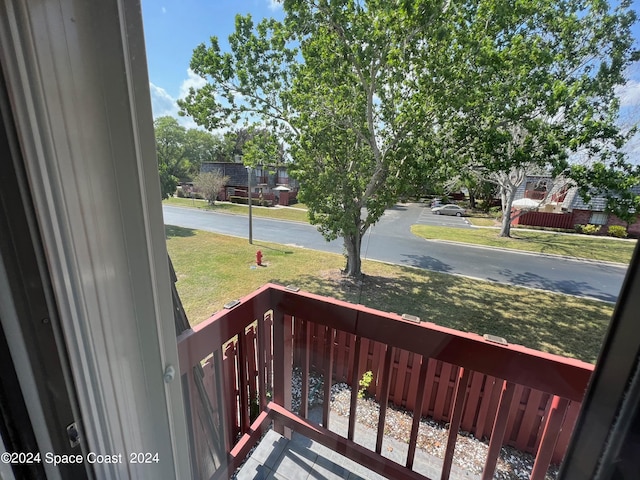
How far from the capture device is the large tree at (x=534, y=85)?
0.58 metres

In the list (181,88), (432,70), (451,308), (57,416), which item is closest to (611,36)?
(432,70)

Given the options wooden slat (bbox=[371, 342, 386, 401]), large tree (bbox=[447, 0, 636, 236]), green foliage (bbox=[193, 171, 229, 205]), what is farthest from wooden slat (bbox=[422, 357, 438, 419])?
green foliage (bbox=[193, 171, 229, 205])

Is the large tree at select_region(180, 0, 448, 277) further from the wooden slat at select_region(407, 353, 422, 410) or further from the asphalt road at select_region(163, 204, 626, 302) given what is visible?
the wooden slat at select_region(407, 353, 422, 410)

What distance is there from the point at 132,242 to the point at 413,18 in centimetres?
104

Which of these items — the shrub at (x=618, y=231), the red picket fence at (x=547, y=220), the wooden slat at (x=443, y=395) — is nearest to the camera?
the shrub at (x=618, y=231)

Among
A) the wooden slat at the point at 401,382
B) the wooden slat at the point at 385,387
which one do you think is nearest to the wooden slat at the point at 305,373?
the wooden slat at the point at 385,387

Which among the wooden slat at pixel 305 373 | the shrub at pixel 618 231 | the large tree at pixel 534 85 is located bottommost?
the wooden slat at pixel 305 373

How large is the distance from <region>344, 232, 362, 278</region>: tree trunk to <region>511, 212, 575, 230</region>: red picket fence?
528 millimetres

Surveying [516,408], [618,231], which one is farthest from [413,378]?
[618,231]

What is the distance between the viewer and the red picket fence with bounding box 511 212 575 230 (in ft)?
2.35

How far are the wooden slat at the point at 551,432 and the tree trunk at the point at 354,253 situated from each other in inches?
27.6

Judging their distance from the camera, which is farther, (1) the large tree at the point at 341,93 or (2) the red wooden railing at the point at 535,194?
(1) the large tree at the point at 341,93

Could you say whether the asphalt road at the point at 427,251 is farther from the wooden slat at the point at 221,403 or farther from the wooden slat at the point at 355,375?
the wooden slat at the point at 221,403

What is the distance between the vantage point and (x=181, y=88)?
2.29 feet
